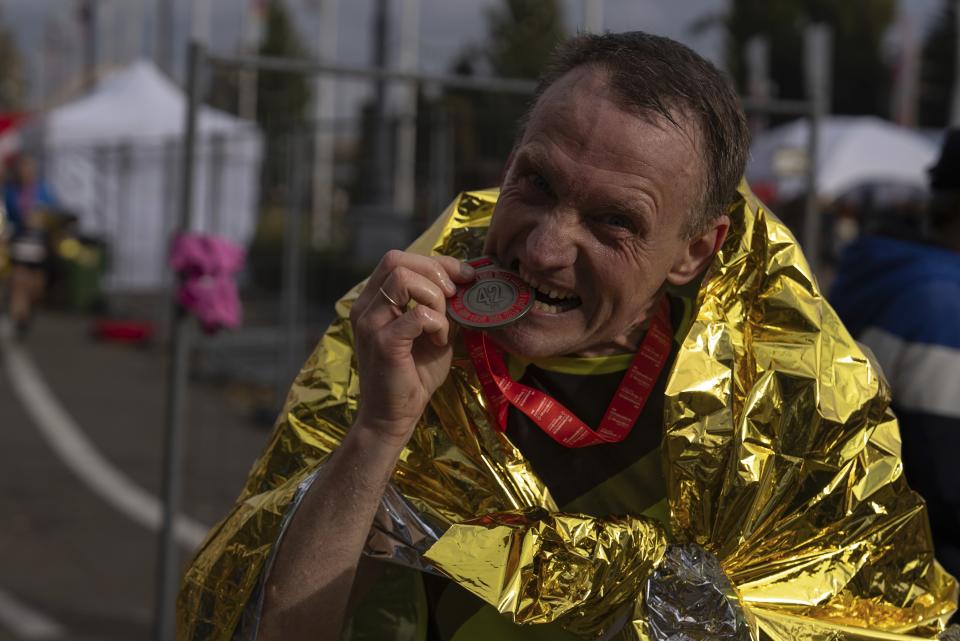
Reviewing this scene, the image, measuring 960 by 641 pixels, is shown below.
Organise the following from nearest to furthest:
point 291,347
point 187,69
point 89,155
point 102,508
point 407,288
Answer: point 407,288 < point 187,69 < point 102,508 < point 291,347 < point 89,155

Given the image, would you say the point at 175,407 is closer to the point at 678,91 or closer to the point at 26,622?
the point at 26,622

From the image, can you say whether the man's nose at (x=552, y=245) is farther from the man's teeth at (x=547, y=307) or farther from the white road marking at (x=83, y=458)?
the white road marking at (x=83, y=458)

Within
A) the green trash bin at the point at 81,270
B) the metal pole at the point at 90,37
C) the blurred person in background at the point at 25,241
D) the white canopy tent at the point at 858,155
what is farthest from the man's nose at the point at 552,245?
the metal pole at the point at 90,37

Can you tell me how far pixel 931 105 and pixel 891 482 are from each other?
62545 mm

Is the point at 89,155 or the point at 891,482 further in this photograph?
the point at 89,155

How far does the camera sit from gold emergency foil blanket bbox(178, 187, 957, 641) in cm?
158

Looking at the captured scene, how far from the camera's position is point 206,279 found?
3926 mm

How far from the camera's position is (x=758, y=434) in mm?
1610

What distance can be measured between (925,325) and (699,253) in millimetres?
842

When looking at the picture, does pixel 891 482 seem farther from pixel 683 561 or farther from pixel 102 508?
pixel 102 508

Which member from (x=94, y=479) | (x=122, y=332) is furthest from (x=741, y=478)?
(x=122, y=332)

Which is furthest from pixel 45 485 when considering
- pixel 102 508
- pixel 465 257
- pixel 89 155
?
pixel 89 155

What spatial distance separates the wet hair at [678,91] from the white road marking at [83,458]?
4187mm

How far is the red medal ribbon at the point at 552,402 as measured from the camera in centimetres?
165
